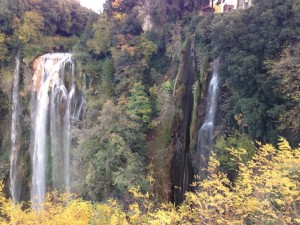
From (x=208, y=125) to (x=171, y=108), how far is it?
7.06 ft

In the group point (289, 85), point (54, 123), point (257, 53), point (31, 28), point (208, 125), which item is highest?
point (31, 28)

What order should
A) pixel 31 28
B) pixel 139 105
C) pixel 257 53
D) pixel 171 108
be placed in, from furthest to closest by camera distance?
pixel 31 28 < pixel 139 105 < pixel 171 108 < pixel 257 53

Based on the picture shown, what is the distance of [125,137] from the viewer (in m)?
13.4

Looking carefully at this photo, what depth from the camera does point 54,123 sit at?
19578mm

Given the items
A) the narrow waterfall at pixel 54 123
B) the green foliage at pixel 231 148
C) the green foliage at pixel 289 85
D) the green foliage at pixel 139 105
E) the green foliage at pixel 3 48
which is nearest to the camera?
the green foliage at pixel 289 85

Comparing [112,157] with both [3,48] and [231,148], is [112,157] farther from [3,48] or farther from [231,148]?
[3,48]

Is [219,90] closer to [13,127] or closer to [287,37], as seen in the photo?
[287,37]

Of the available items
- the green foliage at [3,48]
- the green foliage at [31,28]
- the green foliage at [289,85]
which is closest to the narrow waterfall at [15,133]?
the green foliage at [3,48]

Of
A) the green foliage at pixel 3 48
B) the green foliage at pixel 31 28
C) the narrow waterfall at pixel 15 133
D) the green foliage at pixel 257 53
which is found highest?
the green foliage at pixel 31 28

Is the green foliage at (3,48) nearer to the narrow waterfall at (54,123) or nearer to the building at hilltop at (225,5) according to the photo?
the narrow waterfall at (54,123)

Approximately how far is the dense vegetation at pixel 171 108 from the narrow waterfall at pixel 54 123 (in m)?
1.12

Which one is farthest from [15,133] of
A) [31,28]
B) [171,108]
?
[171,108]

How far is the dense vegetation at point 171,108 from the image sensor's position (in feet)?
22.5

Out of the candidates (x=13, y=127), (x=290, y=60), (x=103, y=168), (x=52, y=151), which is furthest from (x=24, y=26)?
(x=290, y=60)
